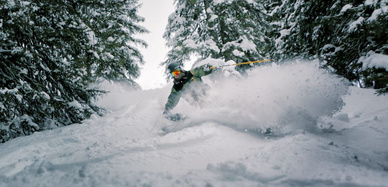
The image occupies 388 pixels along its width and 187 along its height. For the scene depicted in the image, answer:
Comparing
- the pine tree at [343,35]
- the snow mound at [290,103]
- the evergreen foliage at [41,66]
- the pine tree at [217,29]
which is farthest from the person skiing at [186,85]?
the pine tree at [217,29]

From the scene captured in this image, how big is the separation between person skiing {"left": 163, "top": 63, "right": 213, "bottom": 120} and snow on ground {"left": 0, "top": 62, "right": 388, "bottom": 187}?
1.22 ft

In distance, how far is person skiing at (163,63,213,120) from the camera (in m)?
5.94

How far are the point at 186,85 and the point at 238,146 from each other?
3.17 metres

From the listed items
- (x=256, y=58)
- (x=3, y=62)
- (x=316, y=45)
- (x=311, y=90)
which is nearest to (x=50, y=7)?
(x=3, y=62)

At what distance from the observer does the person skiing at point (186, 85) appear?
19.5ft

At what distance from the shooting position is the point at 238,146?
318cm

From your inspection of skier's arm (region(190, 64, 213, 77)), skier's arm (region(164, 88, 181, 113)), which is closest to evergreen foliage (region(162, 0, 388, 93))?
skier's arm (region(190, 64, 213, 77))

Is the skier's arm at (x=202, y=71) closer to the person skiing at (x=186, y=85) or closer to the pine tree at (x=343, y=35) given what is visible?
the person skiing at (x=186, y=85)

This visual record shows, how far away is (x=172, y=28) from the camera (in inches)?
425

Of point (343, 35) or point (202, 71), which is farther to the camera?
point (202, 71)

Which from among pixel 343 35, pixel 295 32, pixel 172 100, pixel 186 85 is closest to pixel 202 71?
pixel 186 85

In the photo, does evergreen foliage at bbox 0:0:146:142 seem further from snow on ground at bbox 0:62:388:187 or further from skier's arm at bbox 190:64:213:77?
skier's arm at bbox 190:64:213:77

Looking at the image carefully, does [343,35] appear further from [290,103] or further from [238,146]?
[238,146]

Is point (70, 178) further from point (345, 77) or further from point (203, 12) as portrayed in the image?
point (203, 12)
